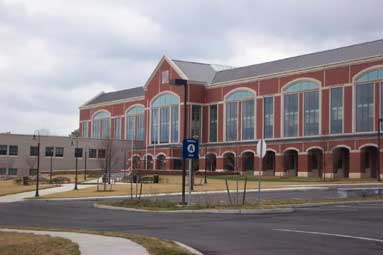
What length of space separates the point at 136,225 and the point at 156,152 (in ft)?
298

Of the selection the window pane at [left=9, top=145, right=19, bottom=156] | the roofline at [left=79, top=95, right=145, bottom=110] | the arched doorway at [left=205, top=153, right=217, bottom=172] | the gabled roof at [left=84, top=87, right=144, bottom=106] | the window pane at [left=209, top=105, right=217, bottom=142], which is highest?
the gabled roof at [left=84, top=87, right=144, bottom=106]

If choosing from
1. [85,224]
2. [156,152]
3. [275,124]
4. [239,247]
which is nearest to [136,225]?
[85,224]

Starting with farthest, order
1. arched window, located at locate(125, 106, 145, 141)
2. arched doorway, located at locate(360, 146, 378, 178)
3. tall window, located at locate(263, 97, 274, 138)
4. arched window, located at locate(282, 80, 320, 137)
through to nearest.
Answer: arched window, located at locate(125, 106, 145, 141) < tall window, located at locate(263, 97, 274, 138) < arched window, located at locate(282, 80, 320, 137) < arched doorway, located at locate(360, 146, 378, 178)

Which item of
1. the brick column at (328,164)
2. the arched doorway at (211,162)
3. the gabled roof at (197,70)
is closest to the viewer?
the brick column at (328,164)

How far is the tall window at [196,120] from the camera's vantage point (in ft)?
347

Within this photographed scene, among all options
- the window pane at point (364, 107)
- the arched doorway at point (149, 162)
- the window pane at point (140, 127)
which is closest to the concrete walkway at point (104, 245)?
the window pane at point (364, 107)

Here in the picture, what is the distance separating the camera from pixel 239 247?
Answer: 13.4 meters

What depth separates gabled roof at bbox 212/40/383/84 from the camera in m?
82.6

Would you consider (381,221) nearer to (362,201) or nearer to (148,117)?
(362,201)

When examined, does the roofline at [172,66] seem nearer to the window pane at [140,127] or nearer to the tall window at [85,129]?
the window pane at [140,127]

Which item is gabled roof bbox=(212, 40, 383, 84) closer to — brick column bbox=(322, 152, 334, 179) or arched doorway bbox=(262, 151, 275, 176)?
arched doorway bbox=(262, 151, 275, 176)

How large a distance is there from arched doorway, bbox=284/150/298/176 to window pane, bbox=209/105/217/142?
17.5 metres

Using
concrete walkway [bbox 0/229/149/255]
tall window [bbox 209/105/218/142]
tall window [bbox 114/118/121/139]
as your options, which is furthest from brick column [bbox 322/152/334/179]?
concrete walkway [bbox 0/229/149/255]

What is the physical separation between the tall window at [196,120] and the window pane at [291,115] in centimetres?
1852
